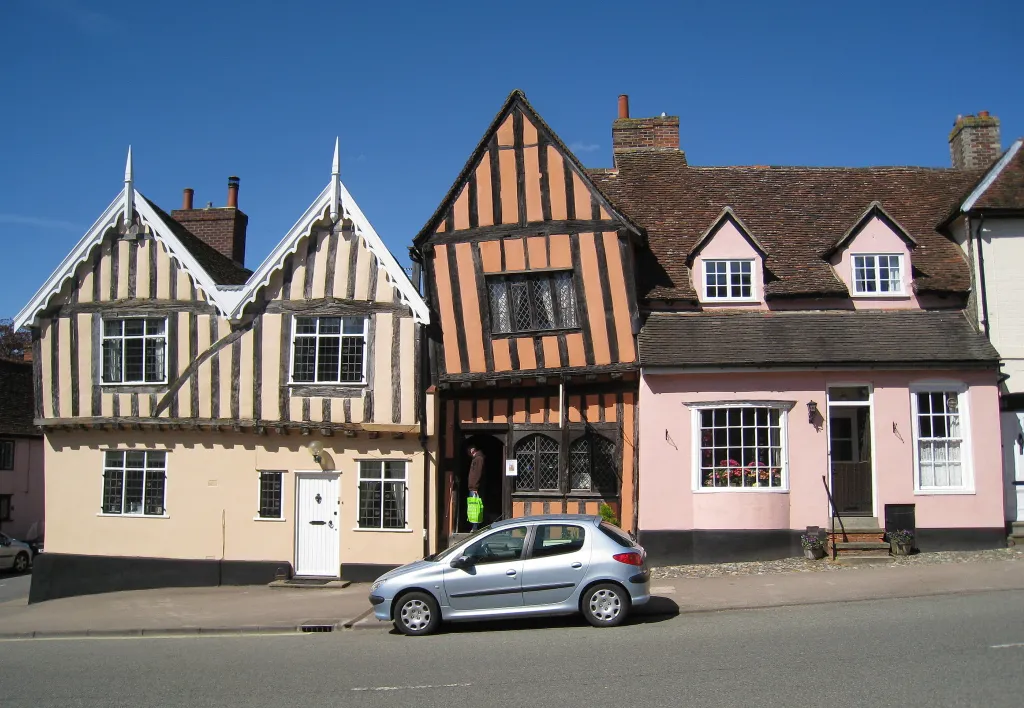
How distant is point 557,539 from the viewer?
11.6 metres

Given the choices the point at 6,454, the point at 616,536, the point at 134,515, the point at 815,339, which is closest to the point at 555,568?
the point at 616,536

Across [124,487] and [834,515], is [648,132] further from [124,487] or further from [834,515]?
[124,487]

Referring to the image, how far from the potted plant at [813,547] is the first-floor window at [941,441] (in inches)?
91.3

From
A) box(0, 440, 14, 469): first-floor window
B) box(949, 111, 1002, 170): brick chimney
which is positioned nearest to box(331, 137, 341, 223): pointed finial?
box(949, 111, 1002, 170): brick chimney

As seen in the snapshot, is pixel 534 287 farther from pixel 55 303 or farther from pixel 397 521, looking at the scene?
pixel 55 303

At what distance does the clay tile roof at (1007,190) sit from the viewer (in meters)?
17.2

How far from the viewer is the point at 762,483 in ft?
53.3

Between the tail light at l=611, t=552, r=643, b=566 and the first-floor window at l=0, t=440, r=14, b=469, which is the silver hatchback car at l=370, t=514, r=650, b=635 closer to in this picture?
the tail light at l=611, t=552, r=643, b=566

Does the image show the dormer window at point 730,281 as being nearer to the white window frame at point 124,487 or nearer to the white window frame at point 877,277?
the white window frame at point 877,277

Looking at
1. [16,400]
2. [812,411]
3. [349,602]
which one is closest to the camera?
[349,602]

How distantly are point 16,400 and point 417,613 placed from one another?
26.4 metres

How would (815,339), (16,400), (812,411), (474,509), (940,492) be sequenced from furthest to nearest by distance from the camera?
(16,400) → (474,509) → (815,339) → (812,411) → (940,492)

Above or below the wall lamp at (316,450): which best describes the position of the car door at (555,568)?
below

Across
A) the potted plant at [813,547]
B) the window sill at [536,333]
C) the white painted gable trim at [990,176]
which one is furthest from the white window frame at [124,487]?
the white painted gable trim at [990,176]
